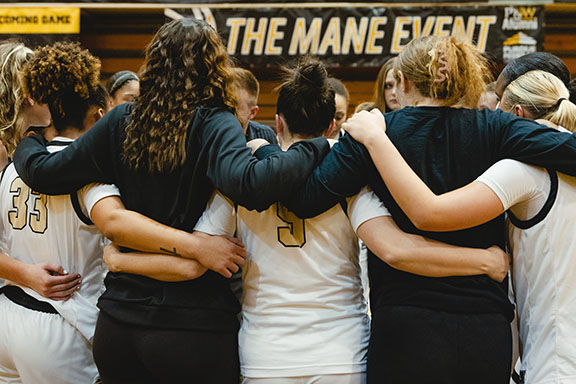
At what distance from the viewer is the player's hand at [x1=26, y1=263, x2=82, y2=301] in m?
2.20

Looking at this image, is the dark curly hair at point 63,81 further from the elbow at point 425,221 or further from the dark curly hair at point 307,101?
the elbow at point 425,221

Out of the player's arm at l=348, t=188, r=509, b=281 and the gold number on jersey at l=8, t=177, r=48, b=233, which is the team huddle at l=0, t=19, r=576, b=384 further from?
the gold number on jersey at l=8, t=177, r=48, b=233

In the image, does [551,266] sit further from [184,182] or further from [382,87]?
[382,87]

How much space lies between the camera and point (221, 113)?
195 cm

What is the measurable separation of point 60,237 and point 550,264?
5.83ft

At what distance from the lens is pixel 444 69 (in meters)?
1.88

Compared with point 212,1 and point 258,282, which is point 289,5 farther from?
point 258,282

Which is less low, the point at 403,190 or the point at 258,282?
the point at 403,190

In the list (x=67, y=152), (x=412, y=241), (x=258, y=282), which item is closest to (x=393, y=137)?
(x=412, y=241)

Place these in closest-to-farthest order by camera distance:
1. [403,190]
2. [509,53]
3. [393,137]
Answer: [403,190] < [393,137] < [509,53]

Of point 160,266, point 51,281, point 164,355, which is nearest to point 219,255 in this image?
point 160,266

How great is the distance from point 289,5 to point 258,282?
5.10 meters

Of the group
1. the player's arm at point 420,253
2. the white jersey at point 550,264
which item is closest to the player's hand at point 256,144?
the player's arm at point 420,253

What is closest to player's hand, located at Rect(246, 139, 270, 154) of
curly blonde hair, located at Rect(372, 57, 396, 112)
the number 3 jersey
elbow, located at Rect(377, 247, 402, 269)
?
elbow, located at Rect(377, 247, 402, 269)
